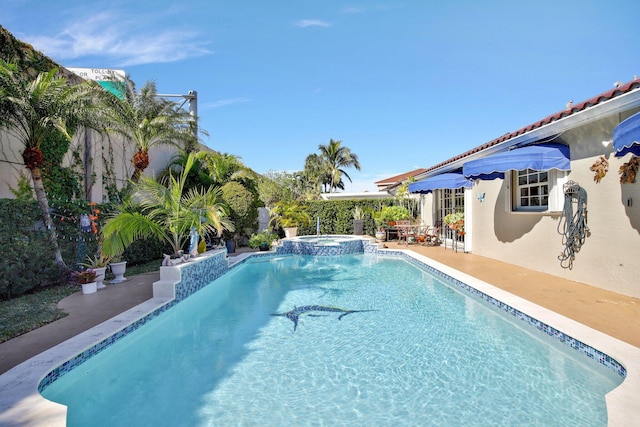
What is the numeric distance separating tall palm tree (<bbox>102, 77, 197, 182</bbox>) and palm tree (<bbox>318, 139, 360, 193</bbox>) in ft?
120

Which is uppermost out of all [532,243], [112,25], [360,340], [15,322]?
[112,25]

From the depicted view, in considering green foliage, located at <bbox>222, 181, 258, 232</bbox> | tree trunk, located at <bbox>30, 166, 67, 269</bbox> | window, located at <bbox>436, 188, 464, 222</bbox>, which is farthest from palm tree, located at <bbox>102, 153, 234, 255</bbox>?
window, located at <bbox>436, 188, 464, 222</bbox>

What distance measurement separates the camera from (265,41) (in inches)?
728

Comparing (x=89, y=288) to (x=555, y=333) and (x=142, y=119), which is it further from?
(x=555, y=333)

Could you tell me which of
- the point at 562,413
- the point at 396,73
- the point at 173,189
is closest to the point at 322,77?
the point at 396,73

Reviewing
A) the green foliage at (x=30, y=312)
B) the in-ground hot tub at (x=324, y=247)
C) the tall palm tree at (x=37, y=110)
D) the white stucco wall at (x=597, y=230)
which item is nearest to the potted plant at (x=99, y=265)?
the green foliage at (x=30, y=312)

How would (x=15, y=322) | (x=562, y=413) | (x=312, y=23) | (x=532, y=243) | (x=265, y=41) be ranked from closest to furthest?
(x=562, y=413), (x=15, y=322), (x=532, y=243), (x=312, y=23), (x=265, y=41)

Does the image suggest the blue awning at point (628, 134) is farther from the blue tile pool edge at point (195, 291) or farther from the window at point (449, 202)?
the window at point (449, 202)

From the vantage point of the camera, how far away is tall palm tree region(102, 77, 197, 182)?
13.6m

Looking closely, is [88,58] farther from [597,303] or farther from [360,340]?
[597,303]

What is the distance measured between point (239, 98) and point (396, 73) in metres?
12.3

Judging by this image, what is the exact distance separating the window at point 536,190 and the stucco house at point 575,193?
0.09 ft

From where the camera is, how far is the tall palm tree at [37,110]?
313 inches

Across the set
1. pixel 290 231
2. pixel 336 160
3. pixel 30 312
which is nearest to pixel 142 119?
pixel 30 312
